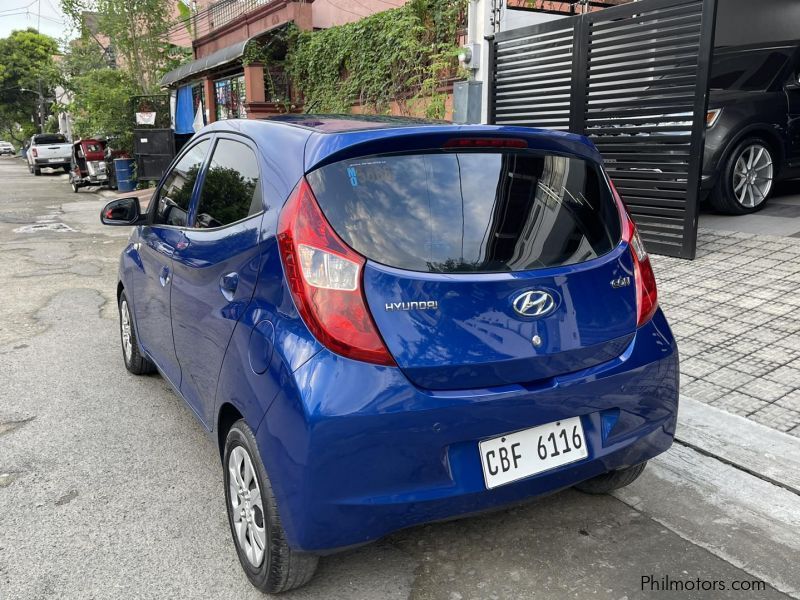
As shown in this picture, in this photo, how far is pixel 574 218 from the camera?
2.63 metres

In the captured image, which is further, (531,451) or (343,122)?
(343,122)

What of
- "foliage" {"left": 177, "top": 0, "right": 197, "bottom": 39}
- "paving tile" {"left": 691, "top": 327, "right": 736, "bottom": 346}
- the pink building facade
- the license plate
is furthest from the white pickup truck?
the license plate

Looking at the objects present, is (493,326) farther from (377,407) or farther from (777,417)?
(777,417)

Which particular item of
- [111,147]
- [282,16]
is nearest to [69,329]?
[282,16]

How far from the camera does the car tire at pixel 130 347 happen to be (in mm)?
4531

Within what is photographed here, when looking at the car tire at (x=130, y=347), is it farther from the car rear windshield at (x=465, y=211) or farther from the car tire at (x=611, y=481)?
the car tire at (x=611, y=481)

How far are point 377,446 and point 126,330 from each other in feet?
10.3

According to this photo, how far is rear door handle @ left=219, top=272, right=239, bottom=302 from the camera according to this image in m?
2.60

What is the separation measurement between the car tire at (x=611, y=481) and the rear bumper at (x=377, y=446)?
0.80 metres

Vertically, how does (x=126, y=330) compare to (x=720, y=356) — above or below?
above

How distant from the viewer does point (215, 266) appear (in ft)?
9.19

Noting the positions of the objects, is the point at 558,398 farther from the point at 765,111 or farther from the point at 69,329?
the point at 765,111

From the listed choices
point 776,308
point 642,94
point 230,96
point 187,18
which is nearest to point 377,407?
point 776,308

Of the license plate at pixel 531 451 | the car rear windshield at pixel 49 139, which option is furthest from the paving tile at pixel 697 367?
the car rear windshield at pixel 49 139
